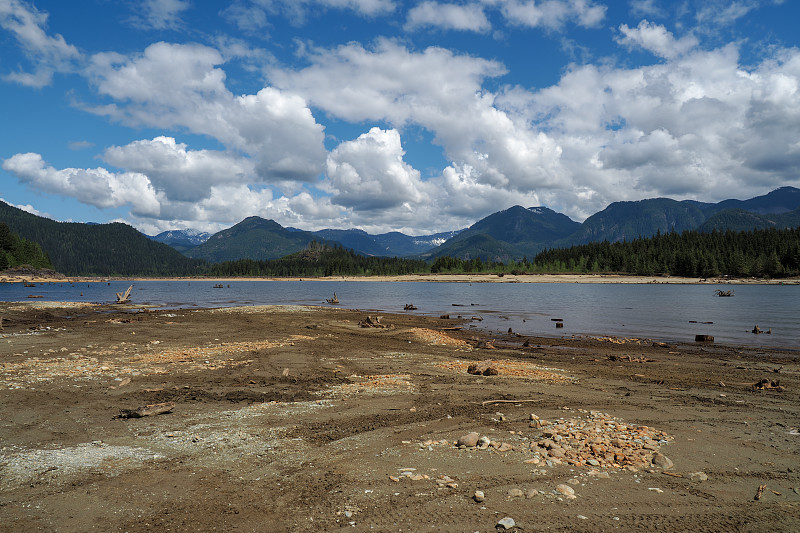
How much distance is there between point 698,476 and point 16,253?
213m

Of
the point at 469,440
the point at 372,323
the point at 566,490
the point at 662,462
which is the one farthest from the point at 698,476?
the point at 372,323

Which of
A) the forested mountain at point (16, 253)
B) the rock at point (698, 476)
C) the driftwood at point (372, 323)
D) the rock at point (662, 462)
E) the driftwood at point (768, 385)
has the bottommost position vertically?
the driftwood at point (372, 323)

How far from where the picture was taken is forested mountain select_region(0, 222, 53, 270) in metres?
142

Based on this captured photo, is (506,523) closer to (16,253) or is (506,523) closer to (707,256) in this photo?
(707,256)

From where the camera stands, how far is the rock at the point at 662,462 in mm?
7758

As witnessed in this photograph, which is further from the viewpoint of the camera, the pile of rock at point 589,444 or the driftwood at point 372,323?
A: the driftwood at point 372,323

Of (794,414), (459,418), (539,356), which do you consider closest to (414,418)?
(459,418)

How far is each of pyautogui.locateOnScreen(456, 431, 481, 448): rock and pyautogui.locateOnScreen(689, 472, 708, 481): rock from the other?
3.89 metres

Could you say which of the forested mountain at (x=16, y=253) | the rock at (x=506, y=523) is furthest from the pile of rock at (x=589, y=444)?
the forested mountain at (x=16, y=253)

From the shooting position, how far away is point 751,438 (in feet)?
31.2

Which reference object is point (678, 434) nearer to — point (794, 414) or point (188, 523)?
point (794, 414)

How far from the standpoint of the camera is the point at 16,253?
6181 inches

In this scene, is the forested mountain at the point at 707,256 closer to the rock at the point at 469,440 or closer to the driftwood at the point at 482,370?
the driftwood at the point at 482,370

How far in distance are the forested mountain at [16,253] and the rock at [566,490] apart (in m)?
189
